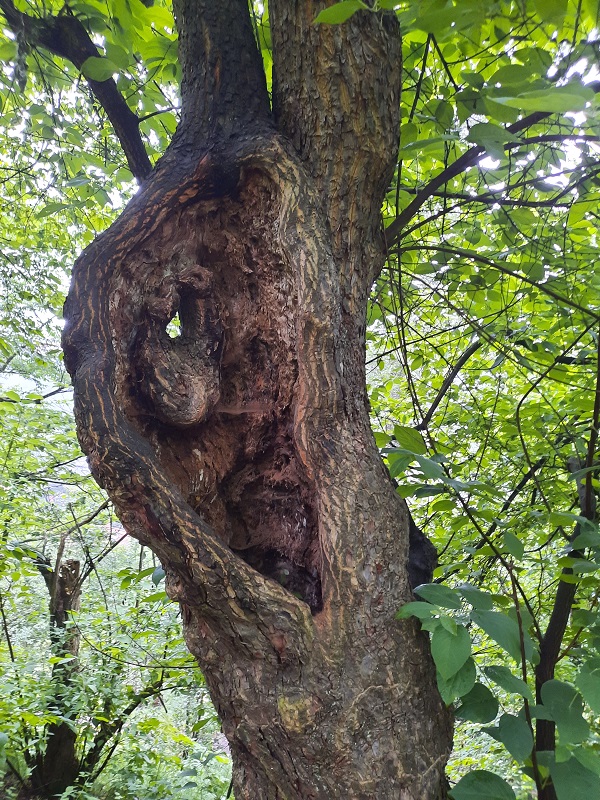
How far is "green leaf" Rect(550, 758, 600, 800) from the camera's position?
2.84 ft

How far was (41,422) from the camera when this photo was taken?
4.75m

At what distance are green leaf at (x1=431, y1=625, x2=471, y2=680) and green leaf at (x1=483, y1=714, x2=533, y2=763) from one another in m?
0.18

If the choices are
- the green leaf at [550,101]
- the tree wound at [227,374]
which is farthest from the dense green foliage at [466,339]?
the tree wound at [227,374]

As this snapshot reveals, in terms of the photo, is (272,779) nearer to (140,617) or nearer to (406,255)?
(406,255)

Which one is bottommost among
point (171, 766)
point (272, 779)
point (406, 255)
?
point (171, 766)

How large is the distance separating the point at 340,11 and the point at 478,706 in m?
1.21

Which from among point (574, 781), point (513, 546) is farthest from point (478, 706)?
point (513, 546)

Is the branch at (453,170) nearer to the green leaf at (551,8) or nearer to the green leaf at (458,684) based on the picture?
the green leaf at (551,8)

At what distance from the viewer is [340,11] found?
68 cm

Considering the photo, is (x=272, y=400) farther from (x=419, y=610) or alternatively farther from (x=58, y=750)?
(x=58, y=750)

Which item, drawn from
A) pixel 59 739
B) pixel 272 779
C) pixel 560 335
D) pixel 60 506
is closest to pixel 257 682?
pixel 272 779

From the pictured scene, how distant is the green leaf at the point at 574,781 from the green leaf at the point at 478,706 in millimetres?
129

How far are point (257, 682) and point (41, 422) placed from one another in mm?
4455

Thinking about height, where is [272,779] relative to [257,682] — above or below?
below
